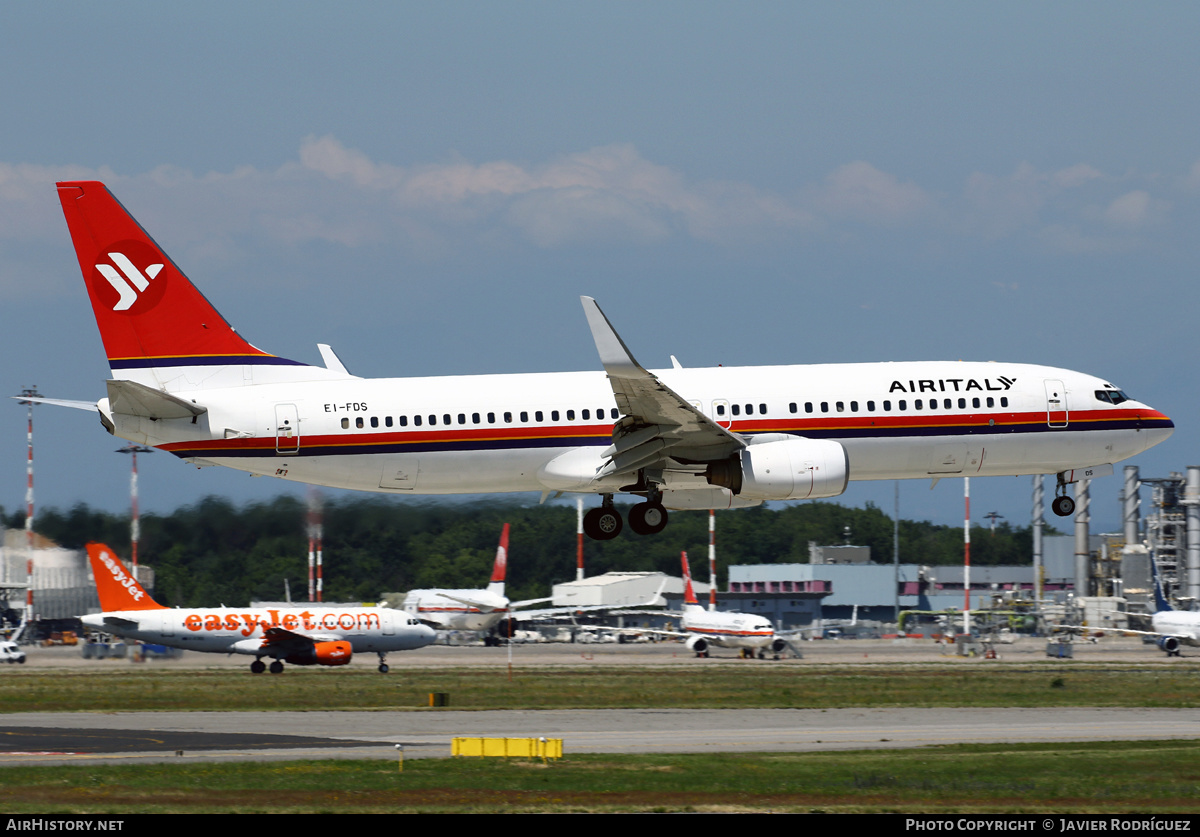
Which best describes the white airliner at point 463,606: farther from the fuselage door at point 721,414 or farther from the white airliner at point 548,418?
the fuselage door at point 721,414

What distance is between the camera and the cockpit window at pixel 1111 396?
145 ft

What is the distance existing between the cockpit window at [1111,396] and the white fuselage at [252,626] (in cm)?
4258

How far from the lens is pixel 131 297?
135ft

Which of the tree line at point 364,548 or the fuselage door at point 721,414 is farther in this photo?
the tree line at point 364,548

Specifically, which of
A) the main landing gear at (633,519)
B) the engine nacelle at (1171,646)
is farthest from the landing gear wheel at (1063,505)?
the engine nacelle at (1171,646)

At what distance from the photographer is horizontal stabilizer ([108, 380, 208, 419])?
37438mm

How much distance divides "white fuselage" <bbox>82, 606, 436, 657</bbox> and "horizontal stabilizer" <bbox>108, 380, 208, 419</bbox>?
119ft

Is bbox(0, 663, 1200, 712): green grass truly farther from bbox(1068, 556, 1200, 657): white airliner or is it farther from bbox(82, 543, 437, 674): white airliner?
bbox(1068, 556, 1200, 657): white airliner

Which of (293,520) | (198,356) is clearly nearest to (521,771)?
(198,356)

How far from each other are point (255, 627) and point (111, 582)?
7.58m

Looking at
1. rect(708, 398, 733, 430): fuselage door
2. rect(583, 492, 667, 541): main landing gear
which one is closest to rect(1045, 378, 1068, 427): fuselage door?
rect(708, 398, 733, 430): fuselage door

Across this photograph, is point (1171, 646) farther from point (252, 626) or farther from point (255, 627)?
point (252, 626)
